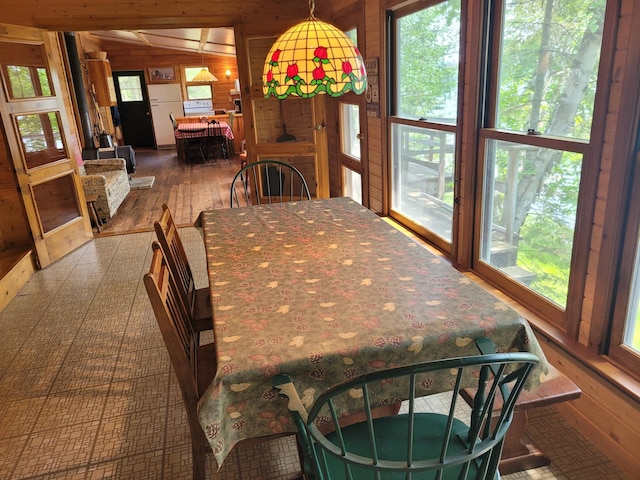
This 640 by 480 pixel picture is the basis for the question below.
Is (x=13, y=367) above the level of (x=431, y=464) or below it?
below

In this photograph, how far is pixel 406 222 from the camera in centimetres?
344

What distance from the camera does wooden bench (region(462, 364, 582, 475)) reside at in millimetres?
1612

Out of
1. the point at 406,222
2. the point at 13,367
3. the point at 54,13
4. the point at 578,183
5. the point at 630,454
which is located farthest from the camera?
the point at 54,13

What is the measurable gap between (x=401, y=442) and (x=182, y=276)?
1357 mm

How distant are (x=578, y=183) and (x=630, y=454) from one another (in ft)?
3.31

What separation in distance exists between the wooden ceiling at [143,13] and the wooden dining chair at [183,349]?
11.3 ft

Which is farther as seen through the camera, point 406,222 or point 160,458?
point 406,222

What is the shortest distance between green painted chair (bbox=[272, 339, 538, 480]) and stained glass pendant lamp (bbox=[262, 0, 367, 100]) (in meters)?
1.04

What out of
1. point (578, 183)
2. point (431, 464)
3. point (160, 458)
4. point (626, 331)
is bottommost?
point (160, 458)

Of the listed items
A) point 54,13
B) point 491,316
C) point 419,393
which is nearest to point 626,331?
point 491,316

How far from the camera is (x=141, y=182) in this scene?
743cm

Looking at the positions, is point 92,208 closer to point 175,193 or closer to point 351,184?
point 175,193

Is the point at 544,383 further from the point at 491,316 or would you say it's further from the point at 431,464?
the point at 431,464

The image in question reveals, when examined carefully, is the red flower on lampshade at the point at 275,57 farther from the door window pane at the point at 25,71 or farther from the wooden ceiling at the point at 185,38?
the wooden ceiling at the point at 185,38
